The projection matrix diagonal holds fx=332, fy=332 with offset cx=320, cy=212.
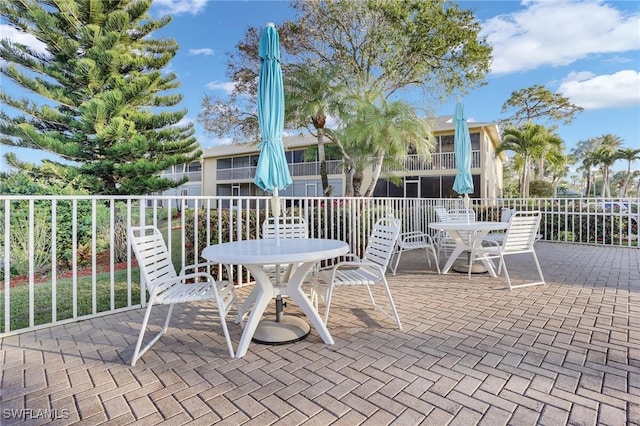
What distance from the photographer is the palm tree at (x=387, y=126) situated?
30.7ft

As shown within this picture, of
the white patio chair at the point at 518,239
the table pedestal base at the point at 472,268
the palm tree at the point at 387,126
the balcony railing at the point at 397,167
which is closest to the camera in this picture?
the white patio chair at the point at 518,239

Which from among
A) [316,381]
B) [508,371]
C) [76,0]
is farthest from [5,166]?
[508,371]

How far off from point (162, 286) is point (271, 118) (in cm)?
186

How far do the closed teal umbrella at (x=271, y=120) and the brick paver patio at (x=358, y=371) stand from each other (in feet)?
4.70

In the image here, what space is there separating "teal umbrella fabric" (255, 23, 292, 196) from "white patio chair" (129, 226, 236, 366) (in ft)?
3.55

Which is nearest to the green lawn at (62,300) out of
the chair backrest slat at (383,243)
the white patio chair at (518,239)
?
the chair backrest slat at (383,243)

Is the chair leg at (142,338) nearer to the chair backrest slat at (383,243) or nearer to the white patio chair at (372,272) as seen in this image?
the white patio chair at (372,272)

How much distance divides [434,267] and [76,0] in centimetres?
1433

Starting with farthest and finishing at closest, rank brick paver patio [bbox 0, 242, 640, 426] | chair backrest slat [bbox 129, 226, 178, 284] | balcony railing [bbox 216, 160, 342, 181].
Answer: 1. balcony railing [bbox 216, 160, 342, 181]
2. chair backrest slat [bbox 129, 226, 178, 284]
3. brick paver patio [bbox 0, 242, 640, 426]

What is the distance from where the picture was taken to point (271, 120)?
3354 mm

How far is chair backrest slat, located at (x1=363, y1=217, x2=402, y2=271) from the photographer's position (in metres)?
3.05

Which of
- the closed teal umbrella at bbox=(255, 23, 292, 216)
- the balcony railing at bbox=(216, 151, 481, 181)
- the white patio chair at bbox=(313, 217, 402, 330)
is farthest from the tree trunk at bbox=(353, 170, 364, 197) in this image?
the closed teal umbrella at bbox=(255, 23, 292, 216)

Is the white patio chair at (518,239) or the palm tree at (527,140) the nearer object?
the white patio chair at (518,239)

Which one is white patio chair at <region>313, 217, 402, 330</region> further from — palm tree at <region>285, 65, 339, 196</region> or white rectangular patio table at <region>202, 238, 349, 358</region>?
palm tree at <region>285, 65, 339, 196</region>
